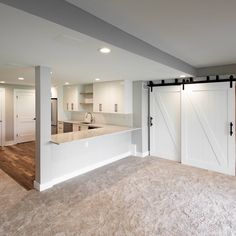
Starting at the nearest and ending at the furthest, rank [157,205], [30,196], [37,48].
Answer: [37,48] → [157,205] → [30,196]

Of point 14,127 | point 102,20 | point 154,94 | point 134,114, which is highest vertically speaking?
point 102,20

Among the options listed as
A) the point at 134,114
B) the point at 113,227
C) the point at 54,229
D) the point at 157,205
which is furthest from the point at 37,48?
the point at 134,114

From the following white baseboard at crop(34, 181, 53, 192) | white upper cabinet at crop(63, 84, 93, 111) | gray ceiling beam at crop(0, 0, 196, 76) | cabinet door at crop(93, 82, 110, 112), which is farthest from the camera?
white upper cabinet at crop(63, 84, 93, 111)

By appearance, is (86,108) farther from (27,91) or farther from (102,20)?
(102,20)

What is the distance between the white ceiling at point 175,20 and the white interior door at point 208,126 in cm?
150

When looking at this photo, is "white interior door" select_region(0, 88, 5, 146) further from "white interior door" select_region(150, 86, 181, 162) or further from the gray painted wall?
"white interior door" select_region(150, 86, 181, 162)

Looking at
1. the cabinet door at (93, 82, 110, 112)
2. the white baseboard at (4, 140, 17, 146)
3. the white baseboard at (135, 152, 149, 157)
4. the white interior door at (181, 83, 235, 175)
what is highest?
the cabinet door at (93, 82, 110, 112)

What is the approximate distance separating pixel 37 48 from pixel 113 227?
236cm

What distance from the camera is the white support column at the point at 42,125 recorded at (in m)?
3.26

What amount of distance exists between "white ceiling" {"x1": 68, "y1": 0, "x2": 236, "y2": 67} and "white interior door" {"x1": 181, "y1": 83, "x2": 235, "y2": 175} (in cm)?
150

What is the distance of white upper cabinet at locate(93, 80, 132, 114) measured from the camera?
5141 mm

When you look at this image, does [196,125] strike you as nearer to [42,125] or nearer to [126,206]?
[126,206]

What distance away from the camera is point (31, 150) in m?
6.09

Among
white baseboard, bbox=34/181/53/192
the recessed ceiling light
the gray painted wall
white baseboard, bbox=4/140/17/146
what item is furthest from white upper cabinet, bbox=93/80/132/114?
white baseboard, bbox=4/140/17/146
